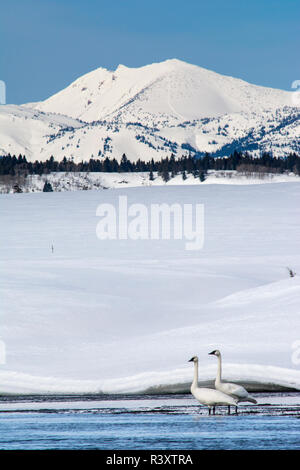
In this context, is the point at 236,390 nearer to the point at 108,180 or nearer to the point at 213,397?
the point at 213,397

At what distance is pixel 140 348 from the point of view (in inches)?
960

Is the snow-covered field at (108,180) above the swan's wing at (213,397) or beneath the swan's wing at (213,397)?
above

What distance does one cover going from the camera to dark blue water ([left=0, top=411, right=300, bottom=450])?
1266 cm

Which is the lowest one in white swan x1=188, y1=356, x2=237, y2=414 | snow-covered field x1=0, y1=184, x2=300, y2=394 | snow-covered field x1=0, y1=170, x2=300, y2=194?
snow-covered field x1=0, y1=184, x2=300, y2=394

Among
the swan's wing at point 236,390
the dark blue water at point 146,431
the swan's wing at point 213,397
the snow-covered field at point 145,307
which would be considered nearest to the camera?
the dark blue water at point 146,431

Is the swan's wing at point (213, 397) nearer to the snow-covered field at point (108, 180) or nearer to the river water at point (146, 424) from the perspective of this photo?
the river water at point (146, 424)

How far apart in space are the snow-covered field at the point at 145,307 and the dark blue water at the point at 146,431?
3898mm

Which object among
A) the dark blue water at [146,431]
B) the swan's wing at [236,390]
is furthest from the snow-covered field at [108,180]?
the dark blue water at [146,431]

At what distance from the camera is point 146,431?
13.8 m

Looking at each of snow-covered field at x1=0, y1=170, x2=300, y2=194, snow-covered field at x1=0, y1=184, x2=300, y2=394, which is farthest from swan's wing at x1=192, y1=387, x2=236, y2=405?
snow-covered field at x1=0, y1=170, x2=300, y2=194

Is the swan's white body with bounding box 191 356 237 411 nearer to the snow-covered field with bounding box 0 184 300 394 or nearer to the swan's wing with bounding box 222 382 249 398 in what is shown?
the swan's wing with bounding box 222 382 249 398

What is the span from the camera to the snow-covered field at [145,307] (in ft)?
68.4

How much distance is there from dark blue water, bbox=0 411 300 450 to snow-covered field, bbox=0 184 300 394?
3898 mm

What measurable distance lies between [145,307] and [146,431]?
62.8 ft
